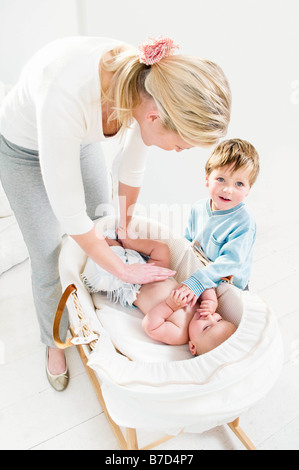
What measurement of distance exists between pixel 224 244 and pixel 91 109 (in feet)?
2.23

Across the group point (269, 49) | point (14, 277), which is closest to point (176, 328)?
point (14, 277)

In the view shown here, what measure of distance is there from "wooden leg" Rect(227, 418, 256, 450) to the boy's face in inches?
27.8

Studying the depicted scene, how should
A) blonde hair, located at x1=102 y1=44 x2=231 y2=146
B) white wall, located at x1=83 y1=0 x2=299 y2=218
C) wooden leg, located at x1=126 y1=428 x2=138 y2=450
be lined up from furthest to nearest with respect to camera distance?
1. white wall, located at x1=83 y1=0 x2=299 y2=218
2. wooden leg, located at x1=126 y1=428 x2=138 y2=450
3. blonde hair, located at x1=102 y1=44 x2=231 y2=146

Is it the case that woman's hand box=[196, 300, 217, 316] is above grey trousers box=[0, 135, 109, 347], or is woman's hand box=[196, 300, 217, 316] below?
below

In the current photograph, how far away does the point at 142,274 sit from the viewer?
107 centimetres

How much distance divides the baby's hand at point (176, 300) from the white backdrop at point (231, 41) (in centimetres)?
140

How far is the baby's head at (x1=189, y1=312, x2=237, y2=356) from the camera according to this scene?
0.98 meters

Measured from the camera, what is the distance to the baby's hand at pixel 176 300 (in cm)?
107

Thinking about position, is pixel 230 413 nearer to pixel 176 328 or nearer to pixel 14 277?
pixel 176 328

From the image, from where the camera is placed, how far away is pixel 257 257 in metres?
1.93

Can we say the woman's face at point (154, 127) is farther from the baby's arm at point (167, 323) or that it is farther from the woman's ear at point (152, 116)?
the baby's arm at point (167, 323)

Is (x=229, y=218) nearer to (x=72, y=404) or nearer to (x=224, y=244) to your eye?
(x=224, y=244)

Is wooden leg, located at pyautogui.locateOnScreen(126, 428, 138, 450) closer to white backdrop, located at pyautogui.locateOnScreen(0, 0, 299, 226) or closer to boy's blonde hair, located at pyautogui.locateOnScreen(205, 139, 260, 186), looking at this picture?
boy's blonde hair, located at pyautogui.locateOnScreen(205, 139, 260, 186)

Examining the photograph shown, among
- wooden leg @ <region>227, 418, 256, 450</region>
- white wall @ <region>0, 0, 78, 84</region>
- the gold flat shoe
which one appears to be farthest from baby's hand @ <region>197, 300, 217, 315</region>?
white wall @ <region>0, 0, 78, 84</region>
